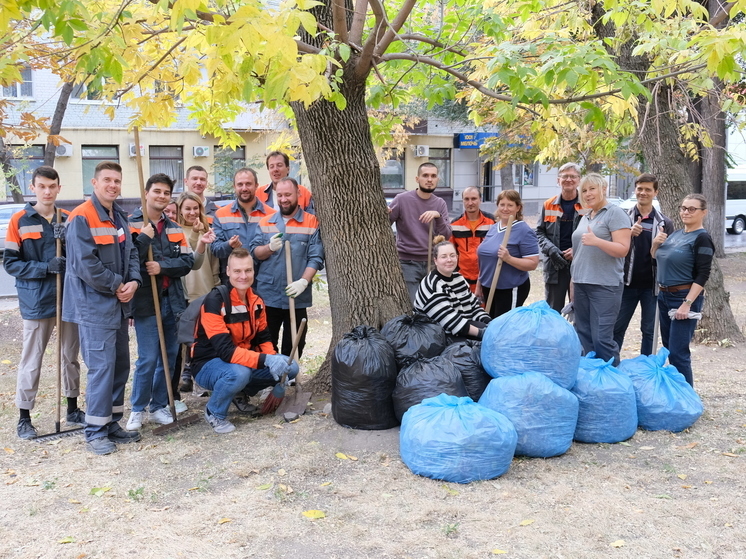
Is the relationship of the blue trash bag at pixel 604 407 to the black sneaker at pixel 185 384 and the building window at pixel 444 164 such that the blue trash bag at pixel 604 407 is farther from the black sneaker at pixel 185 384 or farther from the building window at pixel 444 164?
the building window at pixel 444 164

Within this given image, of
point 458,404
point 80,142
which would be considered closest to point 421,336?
point 458,404

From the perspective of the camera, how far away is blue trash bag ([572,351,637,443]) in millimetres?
4586

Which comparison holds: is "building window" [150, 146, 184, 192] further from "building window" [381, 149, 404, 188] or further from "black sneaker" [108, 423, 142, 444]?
"black sneaker" [108, 423, 142, 444]

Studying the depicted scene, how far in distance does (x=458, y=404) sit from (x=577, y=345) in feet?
3.14

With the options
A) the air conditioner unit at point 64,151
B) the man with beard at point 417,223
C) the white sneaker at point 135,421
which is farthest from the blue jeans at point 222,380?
the air conditioner unit at point 64,151

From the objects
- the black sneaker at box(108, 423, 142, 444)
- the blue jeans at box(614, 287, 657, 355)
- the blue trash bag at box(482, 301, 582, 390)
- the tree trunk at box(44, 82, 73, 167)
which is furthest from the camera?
the tree trunk at box(44, 82, 73, 167)

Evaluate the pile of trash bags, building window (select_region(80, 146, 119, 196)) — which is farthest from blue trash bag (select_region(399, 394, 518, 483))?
building window (select_region(80, 146, 119, 196))

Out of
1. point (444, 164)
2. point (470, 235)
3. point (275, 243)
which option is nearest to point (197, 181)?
point (275, 243)

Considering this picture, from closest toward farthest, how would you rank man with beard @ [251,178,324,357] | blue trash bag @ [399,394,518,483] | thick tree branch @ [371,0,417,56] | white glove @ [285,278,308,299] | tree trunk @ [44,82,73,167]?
blue trash bag @ [399,394,518,483] → thick tree branch @ [371,0,417,56] → white glove @ [285,278,308,299] → man with beard @ [251,178,324,357] → tree trunk @ [44,82,73,167]

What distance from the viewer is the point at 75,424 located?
525 centimetres

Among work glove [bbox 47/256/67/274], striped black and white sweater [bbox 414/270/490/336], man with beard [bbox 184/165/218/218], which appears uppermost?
man with beard [bbox 184/165/218/218]

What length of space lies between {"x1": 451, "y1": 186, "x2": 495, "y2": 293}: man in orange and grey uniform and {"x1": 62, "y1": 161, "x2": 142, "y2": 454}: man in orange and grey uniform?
283 centimetres

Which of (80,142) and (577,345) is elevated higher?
(80,142)

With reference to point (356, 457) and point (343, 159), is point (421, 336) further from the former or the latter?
point (343, 159)
